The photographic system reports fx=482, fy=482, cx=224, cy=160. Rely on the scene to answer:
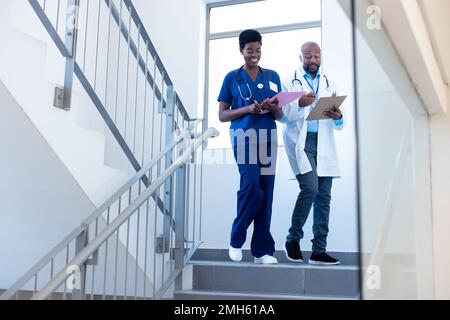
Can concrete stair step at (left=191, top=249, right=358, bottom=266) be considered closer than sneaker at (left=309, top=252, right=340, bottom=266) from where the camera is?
No

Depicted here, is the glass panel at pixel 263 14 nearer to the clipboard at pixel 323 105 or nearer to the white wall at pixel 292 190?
the white wall at pixel 292 190

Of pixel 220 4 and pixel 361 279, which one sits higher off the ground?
pixel 220 4

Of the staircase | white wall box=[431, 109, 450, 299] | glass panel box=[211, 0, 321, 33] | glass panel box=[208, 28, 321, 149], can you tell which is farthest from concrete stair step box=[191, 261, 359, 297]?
glass panel box=[211, 0, 321, 33]

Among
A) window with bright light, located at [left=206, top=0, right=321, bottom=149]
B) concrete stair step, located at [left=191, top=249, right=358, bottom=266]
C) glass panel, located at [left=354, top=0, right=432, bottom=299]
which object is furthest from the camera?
window with bright light, located at [left=206, top=0, right=321, bottom=149]

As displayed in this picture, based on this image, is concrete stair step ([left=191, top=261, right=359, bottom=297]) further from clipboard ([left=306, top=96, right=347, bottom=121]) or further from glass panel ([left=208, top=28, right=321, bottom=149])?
glass panel ([left=208, top=28, right=321, bottom=149])

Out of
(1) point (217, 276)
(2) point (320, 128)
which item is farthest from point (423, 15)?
(1) point (217, 276)

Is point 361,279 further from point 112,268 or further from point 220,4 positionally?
point 220,4

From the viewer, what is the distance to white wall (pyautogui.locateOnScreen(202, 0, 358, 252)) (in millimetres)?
3125

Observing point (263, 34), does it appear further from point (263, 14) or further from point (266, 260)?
point (266, 260)

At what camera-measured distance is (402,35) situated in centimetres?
122

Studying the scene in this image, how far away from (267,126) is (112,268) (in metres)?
1.13

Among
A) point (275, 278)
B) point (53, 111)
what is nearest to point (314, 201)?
point (275, 278)

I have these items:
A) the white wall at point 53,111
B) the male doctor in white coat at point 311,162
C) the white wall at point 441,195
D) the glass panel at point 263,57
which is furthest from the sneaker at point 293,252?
the glass panel at point 263,57

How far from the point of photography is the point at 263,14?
373 centimetres
